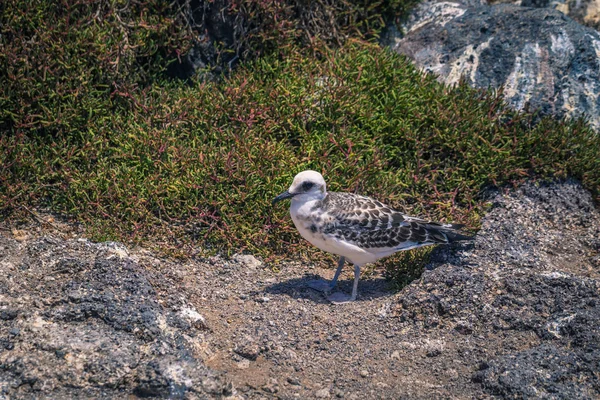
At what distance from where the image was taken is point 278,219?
7891mm

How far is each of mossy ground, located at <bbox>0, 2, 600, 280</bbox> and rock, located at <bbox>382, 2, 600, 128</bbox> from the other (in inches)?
14.5

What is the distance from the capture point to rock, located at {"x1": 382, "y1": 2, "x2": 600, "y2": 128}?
30.6ft

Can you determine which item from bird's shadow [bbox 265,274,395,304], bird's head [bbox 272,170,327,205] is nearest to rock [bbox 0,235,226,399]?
bird's shadow [bbox 265,274,395,304]

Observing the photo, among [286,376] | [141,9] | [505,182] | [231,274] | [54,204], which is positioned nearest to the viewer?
[286,376]

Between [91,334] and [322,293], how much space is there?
2430mm

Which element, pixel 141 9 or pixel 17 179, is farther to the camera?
pixel 141 9

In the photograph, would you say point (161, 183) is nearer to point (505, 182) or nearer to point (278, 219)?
point (278, 219)

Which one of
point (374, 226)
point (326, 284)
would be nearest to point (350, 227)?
point (374, 226)

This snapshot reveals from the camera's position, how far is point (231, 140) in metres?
8.66

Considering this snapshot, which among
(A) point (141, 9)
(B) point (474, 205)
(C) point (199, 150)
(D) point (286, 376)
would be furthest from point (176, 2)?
(D) point (286, 376)

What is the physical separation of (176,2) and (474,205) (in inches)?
186

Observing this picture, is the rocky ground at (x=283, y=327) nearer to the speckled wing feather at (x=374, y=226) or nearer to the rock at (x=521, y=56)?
the speckled wing feather at (x=374, y=226)

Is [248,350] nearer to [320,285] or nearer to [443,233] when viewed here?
[320,285]

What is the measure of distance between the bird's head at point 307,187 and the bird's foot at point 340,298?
1.01m
